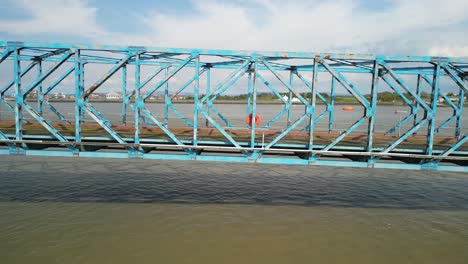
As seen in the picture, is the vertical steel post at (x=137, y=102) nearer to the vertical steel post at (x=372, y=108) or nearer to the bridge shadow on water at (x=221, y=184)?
the bridge shadow on water at (x=221, y=184)

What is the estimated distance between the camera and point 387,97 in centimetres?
9756

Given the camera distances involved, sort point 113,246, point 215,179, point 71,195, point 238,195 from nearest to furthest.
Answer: point 113,246, point 71,195, point 238,195, point 215,179

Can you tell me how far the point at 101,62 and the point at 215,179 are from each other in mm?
10799

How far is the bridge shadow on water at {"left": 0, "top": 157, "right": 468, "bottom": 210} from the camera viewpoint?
15.2 m

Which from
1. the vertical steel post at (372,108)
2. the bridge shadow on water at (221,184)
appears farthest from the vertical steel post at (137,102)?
the vertical steel post at (372,108)

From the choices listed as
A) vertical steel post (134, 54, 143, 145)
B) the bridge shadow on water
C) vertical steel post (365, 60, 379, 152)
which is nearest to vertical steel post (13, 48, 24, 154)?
vertical steel post (134, 54, 143, 145)

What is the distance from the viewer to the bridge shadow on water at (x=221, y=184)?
599 inches

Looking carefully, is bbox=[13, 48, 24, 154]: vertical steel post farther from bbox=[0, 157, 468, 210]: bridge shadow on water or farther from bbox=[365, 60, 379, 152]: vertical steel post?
bbox=[365, 60, 379, 152]: vertical steel post

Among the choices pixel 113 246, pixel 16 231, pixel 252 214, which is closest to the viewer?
pixel 113 246

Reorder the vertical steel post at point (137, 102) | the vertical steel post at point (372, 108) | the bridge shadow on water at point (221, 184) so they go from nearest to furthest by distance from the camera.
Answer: the vertical steel post at point (372, 108)
the vertical steel post at point (137, 102)
the bridge shadow on water at point (221, 184)

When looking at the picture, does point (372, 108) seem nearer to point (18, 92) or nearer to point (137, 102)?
point (137, 102)

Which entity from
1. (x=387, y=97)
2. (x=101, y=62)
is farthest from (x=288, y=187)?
(x=387, y=97)

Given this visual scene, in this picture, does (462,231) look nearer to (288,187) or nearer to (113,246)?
(288,187)

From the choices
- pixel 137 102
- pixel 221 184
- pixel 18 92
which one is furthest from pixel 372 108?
pixel 18 92
